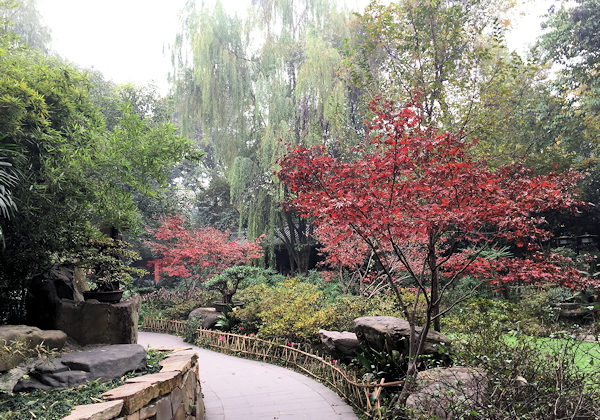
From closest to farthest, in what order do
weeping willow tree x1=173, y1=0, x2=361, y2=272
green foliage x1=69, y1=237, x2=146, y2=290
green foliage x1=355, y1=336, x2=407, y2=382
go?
green foliage x1=69, y1=237, x2=146, y2=290, green foliage x1=355, y1=336, x2=407, y2=382, weeping willow tree x1=173, y1=0, x2=361, y2=272

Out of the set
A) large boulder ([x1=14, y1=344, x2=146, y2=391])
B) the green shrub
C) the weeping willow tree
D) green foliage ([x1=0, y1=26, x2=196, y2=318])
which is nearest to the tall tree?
green foliage ([x1=0, y1=26, x2=196, y2=318])

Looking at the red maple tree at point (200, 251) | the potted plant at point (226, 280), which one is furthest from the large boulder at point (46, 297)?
the red maple tree at point (200, 251)

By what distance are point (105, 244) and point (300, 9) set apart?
11.8 meters

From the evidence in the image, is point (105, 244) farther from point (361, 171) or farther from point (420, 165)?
point (420, 165)

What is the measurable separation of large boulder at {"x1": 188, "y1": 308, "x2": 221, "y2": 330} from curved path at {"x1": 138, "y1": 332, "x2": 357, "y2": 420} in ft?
8.16

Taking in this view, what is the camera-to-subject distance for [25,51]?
4258 millimetres

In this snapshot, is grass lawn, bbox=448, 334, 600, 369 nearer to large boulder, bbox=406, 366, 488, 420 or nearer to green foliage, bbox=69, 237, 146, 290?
large boulder, bbox=406, 366, 488, 420

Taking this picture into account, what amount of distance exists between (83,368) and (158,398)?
0.69 m

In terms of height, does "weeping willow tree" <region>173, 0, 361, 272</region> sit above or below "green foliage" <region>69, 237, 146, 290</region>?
above

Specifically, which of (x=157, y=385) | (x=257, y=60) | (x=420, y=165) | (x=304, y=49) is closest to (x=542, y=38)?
(x=304, y=49)

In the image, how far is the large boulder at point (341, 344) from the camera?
5.77 meters

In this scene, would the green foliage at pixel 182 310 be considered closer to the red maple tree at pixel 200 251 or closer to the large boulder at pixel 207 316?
the red maple tree at pixel 200 251

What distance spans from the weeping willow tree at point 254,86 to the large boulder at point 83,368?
8856mm

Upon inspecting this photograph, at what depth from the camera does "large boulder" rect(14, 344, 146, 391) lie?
290 centimetres
